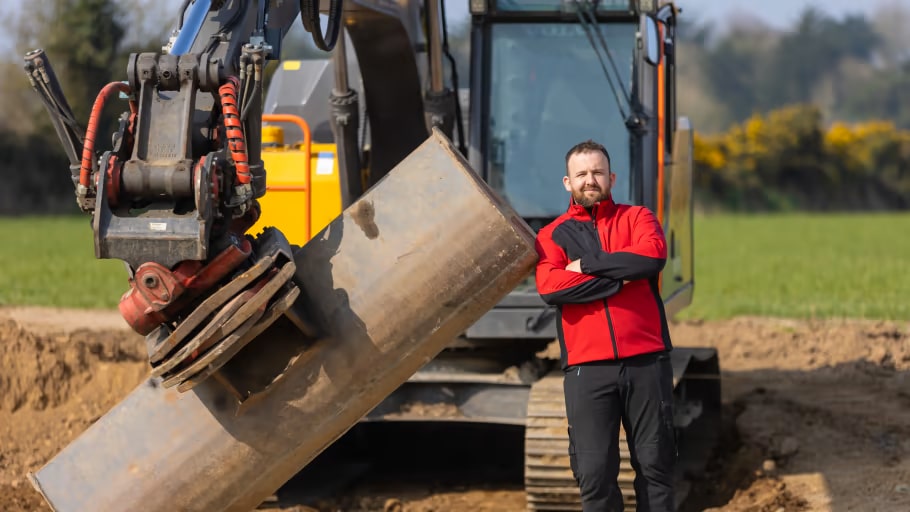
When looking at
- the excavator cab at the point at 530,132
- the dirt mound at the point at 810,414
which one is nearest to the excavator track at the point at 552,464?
the excavator cab at the point at 530,132

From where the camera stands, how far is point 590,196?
513cm

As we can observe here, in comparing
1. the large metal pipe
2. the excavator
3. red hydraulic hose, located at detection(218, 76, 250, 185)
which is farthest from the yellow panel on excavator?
red hydraulic hose, located at detection(218, 76, 250, 185)

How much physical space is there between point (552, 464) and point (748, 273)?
1454cm

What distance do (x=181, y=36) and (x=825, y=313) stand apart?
10.8m

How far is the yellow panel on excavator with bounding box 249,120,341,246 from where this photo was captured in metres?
7.54

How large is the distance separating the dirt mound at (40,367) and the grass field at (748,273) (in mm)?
5091

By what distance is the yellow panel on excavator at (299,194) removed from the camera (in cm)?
754

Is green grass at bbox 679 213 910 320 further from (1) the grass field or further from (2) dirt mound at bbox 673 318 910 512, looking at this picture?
(2) dirt mound at bbox 673 318 910 512

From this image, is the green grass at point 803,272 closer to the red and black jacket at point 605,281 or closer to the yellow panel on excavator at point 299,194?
the yellow panel on excavator at point 299,194

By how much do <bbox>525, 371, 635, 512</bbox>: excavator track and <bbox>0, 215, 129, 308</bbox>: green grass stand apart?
4.66 meters

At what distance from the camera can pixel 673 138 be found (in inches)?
323

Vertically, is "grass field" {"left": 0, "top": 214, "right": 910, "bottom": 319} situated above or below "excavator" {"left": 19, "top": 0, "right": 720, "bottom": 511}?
below

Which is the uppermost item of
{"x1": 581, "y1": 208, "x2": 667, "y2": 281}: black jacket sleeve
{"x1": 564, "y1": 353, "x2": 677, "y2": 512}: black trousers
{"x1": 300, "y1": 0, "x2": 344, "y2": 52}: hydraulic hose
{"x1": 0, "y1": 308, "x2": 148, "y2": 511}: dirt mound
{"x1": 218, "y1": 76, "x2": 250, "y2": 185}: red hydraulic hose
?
{"x1": 300, "y1": 0, "x2": 344, "y2": 52}: hydraulic hose

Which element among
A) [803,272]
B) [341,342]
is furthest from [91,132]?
[803,272]
